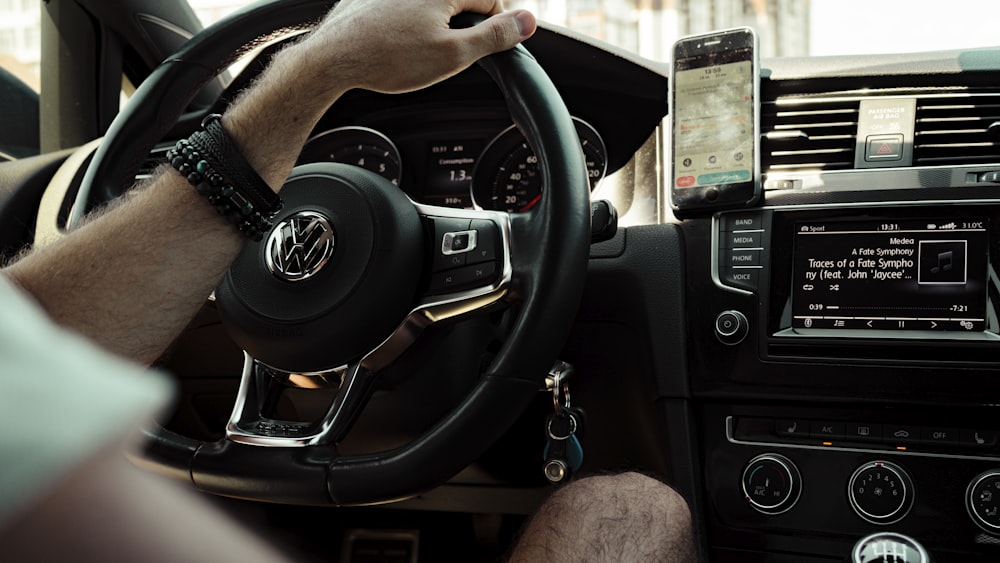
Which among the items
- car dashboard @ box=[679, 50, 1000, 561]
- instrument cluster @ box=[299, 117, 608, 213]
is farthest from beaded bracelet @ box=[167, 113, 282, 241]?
car dashboard @ box=[679, 50, 1000, 561]

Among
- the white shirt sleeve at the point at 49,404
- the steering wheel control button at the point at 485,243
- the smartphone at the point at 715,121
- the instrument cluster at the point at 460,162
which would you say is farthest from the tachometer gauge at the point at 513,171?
the white shirt sleeve at the point at 49,404

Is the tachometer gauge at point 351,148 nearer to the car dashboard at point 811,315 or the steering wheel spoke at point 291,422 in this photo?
the car dashboard at point 811,315

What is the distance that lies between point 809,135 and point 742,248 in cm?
20

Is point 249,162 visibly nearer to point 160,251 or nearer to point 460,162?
point 160,251

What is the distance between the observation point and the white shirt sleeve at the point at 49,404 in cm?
39

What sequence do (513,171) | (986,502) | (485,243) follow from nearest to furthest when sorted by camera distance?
1. (485,243)
2. (986,502)
3. (513,171)

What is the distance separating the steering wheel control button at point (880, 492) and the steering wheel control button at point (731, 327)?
0.81 ft

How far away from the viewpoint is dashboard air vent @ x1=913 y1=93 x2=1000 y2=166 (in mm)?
1316

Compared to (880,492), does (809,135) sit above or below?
above

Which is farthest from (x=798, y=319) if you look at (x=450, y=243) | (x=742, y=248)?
(x=450, y=243)

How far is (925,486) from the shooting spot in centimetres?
128

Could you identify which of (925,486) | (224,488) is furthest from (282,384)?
(925,486)

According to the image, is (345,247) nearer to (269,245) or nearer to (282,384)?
(269,245)

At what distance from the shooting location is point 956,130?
4.36 ft
